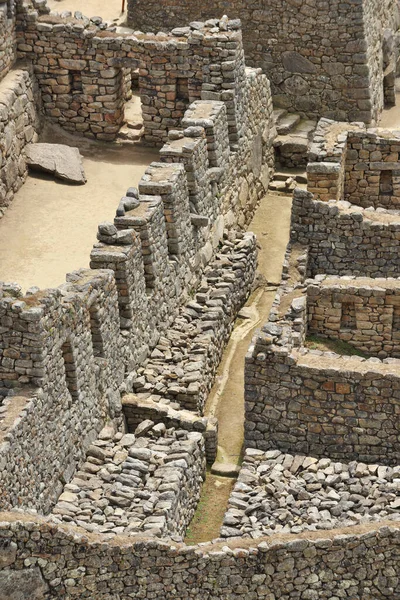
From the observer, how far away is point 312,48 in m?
45.0

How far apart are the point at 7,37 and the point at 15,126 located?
2059mm

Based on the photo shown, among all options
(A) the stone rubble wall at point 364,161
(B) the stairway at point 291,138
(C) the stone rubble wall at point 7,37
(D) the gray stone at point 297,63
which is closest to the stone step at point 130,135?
(C) the stone rubble wall at point 7,37

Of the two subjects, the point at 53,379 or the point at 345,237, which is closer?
the point at 53,379

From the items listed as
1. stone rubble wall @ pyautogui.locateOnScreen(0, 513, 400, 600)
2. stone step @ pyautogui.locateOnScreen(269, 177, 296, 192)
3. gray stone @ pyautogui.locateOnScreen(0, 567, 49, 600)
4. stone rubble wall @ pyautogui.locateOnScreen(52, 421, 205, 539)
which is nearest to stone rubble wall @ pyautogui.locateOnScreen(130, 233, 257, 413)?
stone rubble wall @ pyautogui.locateOnScreen(52, 421, 205, 539)

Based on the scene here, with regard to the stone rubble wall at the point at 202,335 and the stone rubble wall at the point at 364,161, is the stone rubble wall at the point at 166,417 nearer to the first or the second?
the stone rubble wall at the point at 202,335

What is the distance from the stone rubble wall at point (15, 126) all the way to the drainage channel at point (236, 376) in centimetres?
474

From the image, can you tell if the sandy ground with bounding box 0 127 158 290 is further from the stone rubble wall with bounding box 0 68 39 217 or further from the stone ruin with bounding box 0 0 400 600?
the stone ruin with bounding box 0 0 400 600

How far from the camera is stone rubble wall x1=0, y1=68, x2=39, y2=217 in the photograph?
39344mm

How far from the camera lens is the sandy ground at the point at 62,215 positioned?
3681cm

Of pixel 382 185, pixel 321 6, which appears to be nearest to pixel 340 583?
pixel 382 185

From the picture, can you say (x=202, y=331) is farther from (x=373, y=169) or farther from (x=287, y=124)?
(x=287, y=124)

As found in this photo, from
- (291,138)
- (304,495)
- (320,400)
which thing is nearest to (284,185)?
(291,138)

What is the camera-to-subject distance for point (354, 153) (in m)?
40.2

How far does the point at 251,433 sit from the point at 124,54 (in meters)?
10.7
